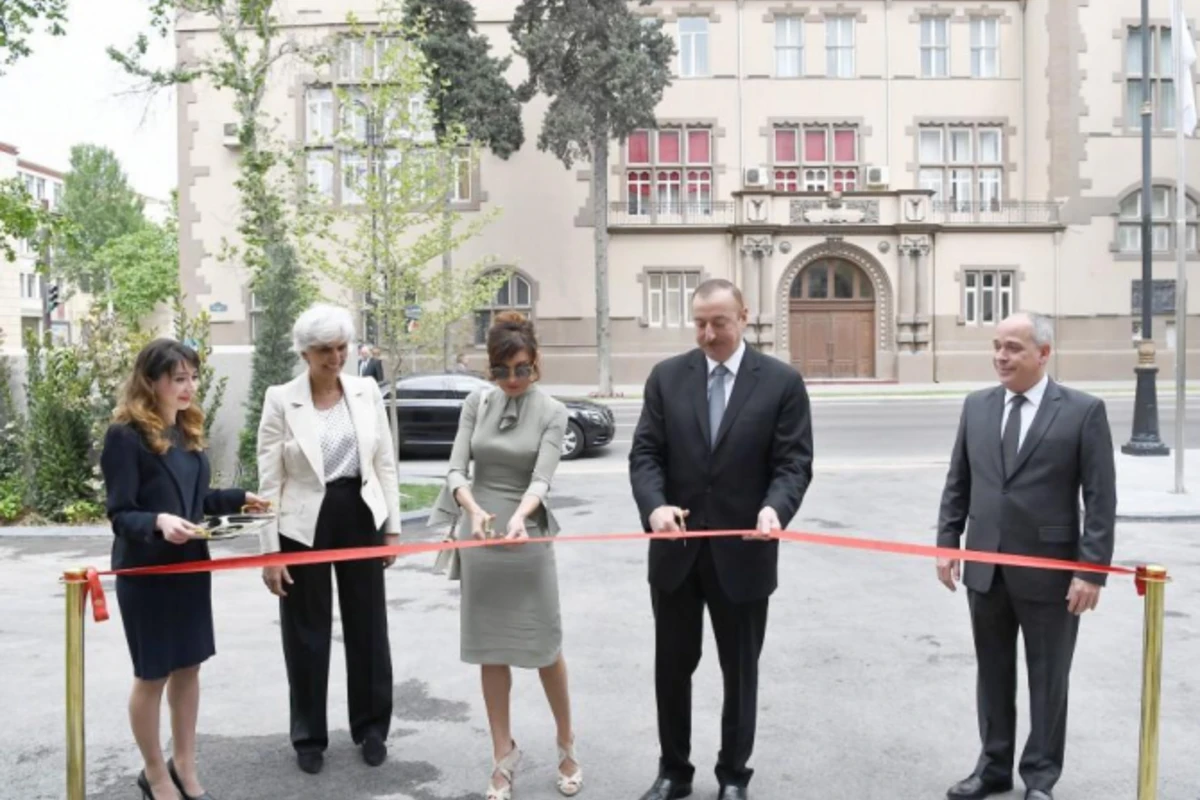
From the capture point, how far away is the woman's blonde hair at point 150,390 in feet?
14.1

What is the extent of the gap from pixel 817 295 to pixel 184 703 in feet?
110

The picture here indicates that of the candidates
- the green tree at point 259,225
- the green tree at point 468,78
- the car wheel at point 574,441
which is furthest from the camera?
the green tree at point 468,78

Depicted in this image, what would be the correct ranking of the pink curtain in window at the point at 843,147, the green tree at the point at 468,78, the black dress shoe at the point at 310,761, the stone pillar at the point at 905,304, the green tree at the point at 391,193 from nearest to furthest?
1. the black dress shoe at the point at 310,761
2. the green tree at the point at 391,193
3. the green tree at the point at 468,78
4. the stone pillar at the point at 905,304
5. the pink curtain in window at the point at 843,147

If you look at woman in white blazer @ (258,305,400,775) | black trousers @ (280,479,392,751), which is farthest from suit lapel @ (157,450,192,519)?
black trousers @ (280,479,392,751)

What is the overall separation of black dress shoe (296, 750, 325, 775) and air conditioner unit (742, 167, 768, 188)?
33089 millimetres

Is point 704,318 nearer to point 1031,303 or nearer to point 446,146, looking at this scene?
point 446,146

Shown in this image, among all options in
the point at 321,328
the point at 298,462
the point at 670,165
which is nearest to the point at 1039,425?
the point at 321,328

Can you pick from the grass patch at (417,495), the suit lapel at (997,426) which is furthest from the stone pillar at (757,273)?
the suit lapel at (997,426)

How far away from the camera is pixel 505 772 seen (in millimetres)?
4715

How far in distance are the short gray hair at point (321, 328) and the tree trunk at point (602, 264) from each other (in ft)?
Answer: 89.7

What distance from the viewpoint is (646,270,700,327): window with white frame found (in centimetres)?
3634

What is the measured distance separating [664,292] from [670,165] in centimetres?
441

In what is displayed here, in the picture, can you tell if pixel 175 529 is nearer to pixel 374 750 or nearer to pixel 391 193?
pixel 374 750

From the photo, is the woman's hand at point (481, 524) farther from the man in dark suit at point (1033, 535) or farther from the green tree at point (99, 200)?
the green tree at point (99, 200)
